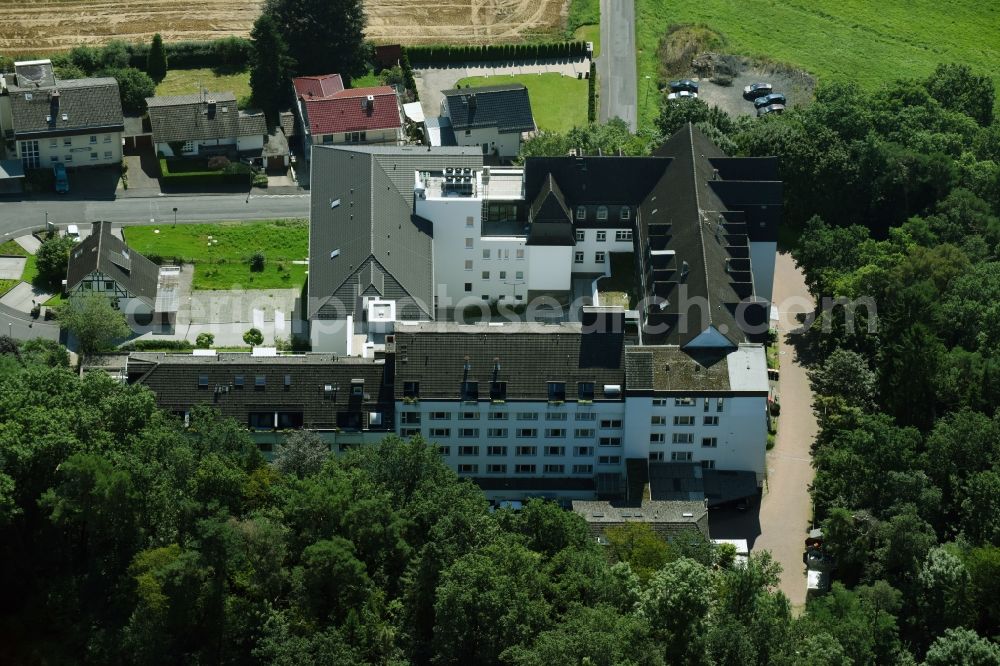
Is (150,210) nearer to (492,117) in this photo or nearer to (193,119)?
(193,119)

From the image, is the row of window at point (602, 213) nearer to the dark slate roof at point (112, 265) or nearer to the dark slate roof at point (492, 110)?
the dark slate roof at point (492, 110)

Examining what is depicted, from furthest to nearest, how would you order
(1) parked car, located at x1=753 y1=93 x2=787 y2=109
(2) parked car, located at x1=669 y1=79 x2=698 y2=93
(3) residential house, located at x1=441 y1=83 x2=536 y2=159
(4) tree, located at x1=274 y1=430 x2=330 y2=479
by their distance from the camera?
1. (2) parked car, located at x1=669 y1=79 x2=698 y2=93
2. (1) parked car, located at x1=753 y1=93 x2=787 y2=109
3. (3) residential house, located at x1=441 y1=83 x2=536 y2=159
4. (4) tree, located at x1=274 y1=430 x2=330 y2=479

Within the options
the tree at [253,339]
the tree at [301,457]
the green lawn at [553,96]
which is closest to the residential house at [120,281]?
the tree at [253,339]

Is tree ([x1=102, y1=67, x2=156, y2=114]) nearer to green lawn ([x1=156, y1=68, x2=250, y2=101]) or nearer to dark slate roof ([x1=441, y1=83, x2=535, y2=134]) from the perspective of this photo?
green lawn ([x1=156, y1=68, x2=250, y2=101])

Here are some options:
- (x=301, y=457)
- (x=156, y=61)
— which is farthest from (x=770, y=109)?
(x=301, y=457)

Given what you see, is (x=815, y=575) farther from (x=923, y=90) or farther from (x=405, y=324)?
(x=923, y=90)

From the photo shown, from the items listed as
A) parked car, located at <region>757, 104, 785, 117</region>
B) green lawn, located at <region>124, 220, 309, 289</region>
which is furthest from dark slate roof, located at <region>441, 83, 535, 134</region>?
parked car, located at <region>757, 104, 785, 117</region>

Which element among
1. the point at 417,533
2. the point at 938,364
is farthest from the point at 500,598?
the point at 938,364
